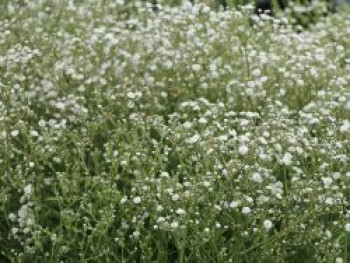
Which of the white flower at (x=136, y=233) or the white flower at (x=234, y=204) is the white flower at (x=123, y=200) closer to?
the white flower at (x=136, y=233)

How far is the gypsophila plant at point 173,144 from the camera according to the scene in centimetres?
375

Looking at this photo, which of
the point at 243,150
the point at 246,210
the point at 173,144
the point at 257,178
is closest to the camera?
the point at 246,210

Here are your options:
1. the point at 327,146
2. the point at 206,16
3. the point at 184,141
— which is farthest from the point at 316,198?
the point at 206,16

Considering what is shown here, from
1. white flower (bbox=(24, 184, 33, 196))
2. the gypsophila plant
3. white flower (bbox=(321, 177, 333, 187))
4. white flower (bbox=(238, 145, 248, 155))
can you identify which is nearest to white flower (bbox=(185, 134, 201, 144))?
the gypsophila plant

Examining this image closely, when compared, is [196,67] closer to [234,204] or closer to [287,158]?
[287,158]

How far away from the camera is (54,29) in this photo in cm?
587

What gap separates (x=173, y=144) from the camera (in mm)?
4180

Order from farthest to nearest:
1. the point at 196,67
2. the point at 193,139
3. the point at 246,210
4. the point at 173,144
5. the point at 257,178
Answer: the point at 196,67
the point at 173,144
the point at 193,139
the point at 257,178
the point at 246,210

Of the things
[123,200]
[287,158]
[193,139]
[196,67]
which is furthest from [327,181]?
[196,67]

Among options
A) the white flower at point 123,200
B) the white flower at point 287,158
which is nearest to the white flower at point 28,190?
the white flower at point 123,200

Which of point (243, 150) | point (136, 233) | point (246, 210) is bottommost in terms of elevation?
point (136, 233)

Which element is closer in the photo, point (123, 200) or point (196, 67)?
point (123, 200)

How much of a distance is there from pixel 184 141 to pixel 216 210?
61 cm

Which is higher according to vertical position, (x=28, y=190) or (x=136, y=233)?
(x=28, y=190)
